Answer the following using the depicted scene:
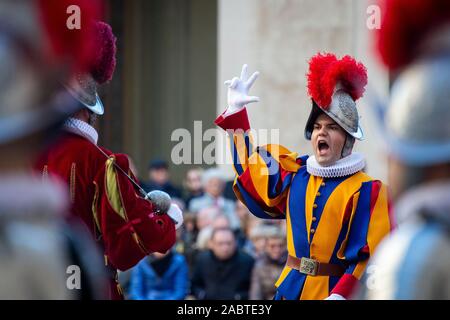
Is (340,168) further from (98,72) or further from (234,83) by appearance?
(98,72)

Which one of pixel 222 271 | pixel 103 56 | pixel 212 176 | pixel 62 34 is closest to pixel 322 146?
pixel 103 56

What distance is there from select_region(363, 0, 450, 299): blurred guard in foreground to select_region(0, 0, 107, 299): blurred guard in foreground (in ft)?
2.10

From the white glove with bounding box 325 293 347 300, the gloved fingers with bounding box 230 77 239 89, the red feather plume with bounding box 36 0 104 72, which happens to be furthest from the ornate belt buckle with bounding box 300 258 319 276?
the red feather plume with bounding box 36 0 104 72

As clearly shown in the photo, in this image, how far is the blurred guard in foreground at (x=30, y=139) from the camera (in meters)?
1.96

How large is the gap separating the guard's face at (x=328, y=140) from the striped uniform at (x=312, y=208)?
9cm

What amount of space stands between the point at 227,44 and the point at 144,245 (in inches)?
253

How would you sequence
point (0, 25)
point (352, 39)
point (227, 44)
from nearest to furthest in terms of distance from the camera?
point (0, 25)
point (352, 39)
point (227, 44)

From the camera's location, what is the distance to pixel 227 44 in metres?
10.7

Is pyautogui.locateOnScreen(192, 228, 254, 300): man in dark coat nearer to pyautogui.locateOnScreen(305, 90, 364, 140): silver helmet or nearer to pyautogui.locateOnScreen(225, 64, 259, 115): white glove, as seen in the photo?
pyautogui.locateOnScreen(225, 64, 259, 115): white glove

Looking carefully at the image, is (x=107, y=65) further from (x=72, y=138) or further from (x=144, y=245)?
(x=144, y=245)

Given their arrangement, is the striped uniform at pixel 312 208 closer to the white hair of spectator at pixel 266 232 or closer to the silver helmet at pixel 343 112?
the silver helmet at pixel 343 112

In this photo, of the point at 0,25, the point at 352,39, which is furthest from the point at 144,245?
the point at 352,39

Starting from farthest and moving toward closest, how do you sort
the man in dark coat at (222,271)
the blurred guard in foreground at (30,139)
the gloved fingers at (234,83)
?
1. the man in dark coat at (222,271)
2. the gloved fingers at (234,83)
3. the blurred guard in foreground at (30,139)

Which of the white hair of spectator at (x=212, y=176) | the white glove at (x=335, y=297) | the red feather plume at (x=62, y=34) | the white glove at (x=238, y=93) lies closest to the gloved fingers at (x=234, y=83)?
the white glove at (x=238, y=93)
